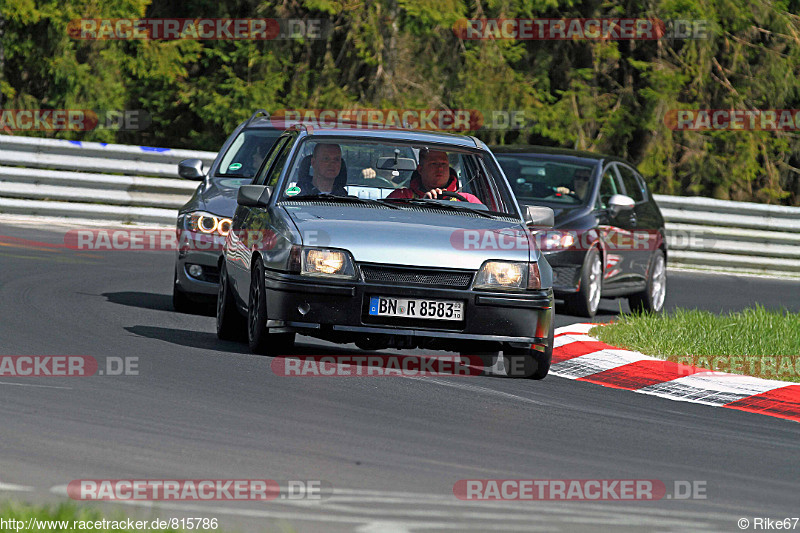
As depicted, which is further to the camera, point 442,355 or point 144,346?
point 442,355

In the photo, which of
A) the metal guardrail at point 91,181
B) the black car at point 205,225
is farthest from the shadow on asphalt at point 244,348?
the metal guardrail at point 91,181

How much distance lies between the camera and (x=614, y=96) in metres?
31.7

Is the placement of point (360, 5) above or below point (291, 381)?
above

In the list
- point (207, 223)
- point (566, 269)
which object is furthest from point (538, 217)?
point (566, 269)

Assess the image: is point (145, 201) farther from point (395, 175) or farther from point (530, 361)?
point (530, 361)

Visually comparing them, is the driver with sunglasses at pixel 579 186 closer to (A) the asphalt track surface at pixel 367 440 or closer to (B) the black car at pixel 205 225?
(B) the black car at pixel 205 225

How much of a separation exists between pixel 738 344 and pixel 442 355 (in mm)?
2223

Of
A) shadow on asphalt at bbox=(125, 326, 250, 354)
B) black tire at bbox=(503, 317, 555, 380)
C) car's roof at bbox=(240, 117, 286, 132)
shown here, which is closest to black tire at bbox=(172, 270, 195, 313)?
shadow on asphalt at bbox=(125, 326, 250, 354)

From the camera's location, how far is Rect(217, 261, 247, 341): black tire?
1062cm

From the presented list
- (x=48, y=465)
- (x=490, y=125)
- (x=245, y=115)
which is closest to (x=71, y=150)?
(x=245, y=115)

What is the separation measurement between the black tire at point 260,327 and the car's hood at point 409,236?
449 mm

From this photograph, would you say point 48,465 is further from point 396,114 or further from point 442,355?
point 396,114

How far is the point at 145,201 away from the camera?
2184 cm

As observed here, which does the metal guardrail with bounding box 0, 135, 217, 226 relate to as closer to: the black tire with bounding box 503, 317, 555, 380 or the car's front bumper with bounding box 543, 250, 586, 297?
the car's front bumper with bounding box 543, 250, 586, 297
